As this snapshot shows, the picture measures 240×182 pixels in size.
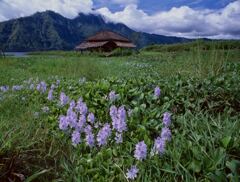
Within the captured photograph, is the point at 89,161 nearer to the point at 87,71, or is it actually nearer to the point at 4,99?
the point at 4,99

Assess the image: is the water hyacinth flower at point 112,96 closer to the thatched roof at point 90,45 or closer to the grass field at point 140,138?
the grass field at point 140,138

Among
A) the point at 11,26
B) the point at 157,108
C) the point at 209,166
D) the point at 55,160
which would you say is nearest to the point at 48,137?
the point at 55,160

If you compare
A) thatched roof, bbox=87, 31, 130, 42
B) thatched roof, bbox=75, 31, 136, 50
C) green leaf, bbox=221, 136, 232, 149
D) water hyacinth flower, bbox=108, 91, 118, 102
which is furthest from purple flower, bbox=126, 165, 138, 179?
thatched roof, bbox=87, 31, 130, 42

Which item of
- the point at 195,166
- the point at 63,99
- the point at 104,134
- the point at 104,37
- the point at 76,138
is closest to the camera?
the point at 195,166

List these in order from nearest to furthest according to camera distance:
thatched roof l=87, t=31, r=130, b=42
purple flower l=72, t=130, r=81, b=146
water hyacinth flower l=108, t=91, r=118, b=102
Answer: purple flower l=72, t=130, r=81, b=146
water hyacinth flower l=108, t=91, r=118, b=102
thatched roof l=87, t=31, r=130, b=42

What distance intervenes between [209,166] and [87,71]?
23.2 ft

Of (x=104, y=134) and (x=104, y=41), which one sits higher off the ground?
(x=104, y=134)

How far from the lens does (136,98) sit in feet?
12.6

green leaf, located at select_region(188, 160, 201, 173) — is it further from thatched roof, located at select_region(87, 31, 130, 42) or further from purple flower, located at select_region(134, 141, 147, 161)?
thatched roof, located at select_region(87, 31, 130, 42)

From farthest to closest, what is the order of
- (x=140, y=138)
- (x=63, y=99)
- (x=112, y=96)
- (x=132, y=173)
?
(x=63, y=99), (x=112, y=96), (x=140, y=138), (x=132, y=173)

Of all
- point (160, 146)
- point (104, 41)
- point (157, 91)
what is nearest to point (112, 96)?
point (157, 91)

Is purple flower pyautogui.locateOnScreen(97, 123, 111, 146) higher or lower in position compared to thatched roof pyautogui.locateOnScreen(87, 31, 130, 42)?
higher

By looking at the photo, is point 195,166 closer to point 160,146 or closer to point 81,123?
point 160,146

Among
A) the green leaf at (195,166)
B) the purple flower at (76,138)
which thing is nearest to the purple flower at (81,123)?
the purple flower at (76,138)
